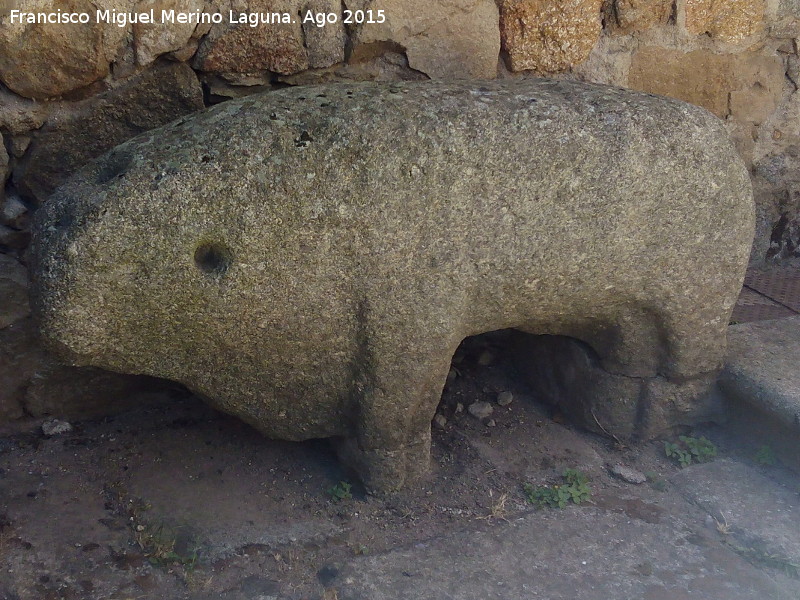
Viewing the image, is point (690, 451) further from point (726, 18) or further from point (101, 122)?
point (101, 122)

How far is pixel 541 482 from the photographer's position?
215 cm

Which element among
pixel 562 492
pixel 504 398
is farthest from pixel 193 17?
pixel 562 492

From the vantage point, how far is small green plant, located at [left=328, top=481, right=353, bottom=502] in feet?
6.67

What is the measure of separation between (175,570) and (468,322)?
2.74 ft

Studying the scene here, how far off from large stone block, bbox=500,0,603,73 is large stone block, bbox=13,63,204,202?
0.91 metres

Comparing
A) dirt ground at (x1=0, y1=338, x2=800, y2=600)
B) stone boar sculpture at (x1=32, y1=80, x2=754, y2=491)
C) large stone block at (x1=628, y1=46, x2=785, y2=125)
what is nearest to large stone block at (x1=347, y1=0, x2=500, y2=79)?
stone boar sculpture at (x1=32, y1=80, x2=754, y2=491)

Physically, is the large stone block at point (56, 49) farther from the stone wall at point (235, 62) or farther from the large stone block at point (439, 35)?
the large stone block at point (439, 35)

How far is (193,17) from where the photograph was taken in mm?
2006

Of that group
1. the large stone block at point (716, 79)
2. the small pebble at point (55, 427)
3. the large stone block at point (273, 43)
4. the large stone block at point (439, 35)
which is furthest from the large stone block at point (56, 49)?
the large stone block at point (716, 79)

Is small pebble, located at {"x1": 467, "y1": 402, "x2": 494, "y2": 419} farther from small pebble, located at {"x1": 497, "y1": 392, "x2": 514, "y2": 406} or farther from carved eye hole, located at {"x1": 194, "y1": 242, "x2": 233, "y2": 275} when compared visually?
carved eye hole, located at {"x1": 194, "y1": 242, "x2": 233, "y2": 275}

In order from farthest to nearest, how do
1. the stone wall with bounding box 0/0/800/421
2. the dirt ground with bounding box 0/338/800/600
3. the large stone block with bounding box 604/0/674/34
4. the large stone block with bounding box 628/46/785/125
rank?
the large stone block with bounding box 628/46/785/125 → the large stone block with bounding box 604/0/674/34 → the stone wall with bounding box 0/0/800/421 → the dirt ground with bounding box 0/338/800/600

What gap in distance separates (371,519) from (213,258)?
75cm

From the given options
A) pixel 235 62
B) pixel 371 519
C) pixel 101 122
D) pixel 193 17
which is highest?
pixel 193 17

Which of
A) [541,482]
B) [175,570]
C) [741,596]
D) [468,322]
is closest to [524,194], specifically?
[468,322]
